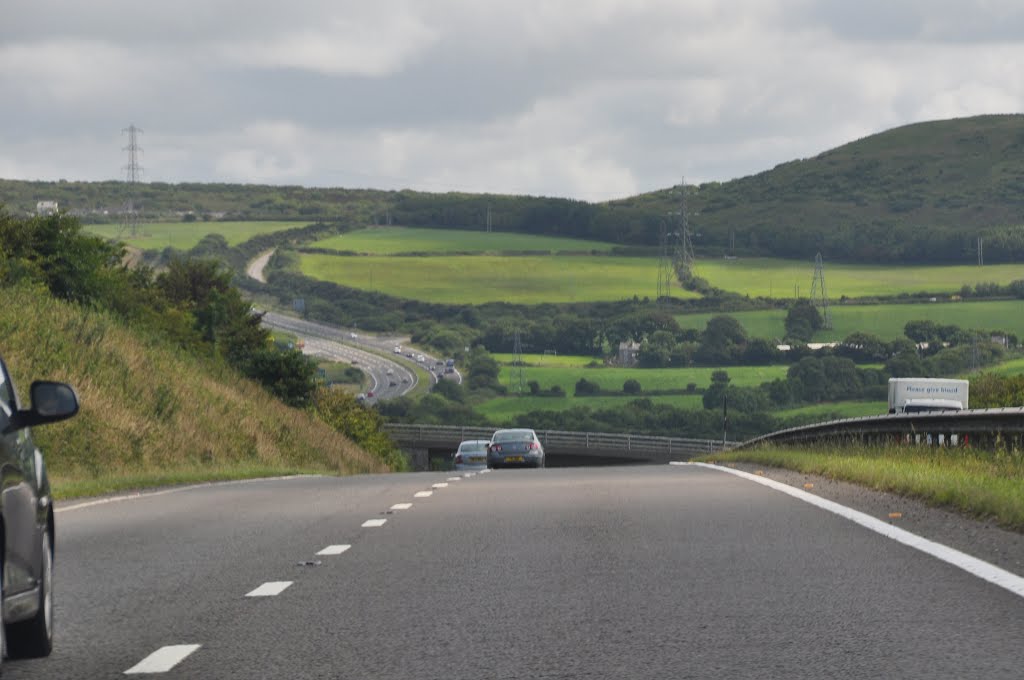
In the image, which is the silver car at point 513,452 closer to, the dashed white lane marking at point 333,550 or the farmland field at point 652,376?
the dashed white lane marking at point 333,550

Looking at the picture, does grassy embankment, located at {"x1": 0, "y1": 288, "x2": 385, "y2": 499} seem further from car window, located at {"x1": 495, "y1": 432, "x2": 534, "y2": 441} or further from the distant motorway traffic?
the distant motorway traffic

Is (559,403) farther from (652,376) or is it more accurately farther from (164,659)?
(164,659)

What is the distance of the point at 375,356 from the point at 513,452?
460ft

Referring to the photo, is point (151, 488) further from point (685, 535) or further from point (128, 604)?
point (128, 604)

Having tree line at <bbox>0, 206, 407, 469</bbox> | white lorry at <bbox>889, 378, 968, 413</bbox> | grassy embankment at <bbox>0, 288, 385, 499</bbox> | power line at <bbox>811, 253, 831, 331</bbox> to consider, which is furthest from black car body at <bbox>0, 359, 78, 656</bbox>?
power line at <bbox>811, 253, 831, 331</bbox>

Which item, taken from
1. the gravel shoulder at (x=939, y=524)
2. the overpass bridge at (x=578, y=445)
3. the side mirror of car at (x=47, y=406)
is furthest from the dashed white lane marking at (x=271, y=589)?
the overpass bridge at (x=578, y=445)

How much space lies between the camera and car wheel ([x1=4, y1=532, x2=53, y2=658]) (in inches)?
325

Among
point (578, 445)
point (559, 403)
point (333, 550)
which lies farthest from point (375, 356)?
point (333, 550)

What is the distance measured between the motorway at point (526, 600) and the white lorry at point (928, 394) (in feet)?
116

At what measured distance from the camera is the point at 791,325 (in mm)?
161125

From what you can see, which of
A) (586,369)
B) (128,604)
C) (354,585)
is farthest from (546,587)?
(586,369)

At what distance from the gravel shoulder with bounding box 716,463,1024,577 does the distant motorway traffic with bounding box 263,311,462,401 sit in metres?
143

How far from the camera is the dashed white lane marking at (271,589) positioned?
10.8m

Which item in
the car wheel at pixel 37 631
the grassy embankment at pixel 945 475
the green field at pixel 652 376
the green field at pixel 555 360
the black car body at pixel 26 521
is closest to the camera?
the black car body at pixel 26 521
